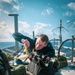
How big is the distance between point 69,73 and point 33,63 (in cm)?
298

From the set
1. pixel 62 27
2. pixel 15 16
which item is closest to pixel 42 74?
pixel 15 16

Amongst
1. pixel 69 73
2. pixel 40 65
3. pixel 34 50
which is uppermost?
pixel 34 50

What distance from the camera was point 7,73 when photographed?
219 cm

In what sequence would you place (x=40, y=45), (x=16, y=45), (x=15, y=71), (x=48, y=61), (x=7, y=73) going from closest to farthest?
1. (x=7, y=73)
2. (x=48, y=61)
3. (x=40, y=45)
4. (x=15, y=71)
5. (x=16, y=45)

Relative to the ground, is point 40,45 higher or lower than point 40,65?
higher

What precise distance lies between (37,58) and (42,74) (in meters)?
0.35

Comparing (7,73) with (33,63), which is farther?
(33,63)

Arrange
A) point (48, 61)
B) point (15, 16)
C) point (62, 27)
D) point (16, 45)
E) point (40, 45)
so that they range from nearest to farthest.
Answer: point (48, 61), point (40, 45), point (15, 16), point (16, 45), point (62, 27)

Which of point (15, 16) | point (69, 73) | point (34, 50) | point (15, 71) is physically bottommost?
point (69, 73)

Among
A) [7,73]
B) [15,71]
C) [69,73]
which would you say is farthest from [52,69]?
[69,73]

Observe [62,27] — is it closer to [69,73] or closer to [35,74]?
[69,73]

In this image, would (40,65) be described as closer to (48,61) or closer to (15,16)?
(48,61)

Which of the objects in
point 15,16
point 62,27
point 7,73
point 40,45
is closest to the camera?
point 7,73

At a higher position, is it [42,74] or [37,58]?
[37,58]
